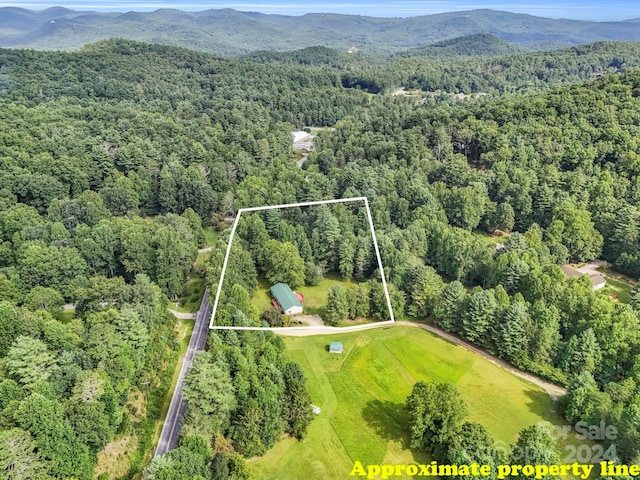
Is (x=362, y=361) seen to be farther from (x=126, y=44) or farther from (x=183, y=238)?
(x=126, y=44)

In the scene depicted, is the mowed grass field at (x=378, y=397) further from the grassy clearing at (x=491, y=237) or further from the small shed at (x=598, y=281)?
the grassy clearing at (x=491, y=237)

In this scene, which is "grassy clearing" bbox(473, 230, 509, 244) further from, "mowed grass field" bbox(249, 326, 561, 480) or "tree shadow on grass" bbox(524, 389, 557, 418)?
"tree shadow on grass" bbox(524, 389, 557, 418)

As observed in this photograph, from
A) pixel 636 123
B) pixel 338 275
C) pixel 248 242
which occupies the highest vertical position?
pixel 636 123

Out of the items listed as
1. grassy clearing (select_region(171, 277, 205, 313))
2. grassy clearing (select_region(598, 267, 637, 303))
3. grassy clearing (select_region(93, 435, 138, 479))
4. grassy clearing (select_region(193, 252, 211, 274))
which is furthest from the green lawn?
grassy clearing (select_region(598, 267, 637, 303))

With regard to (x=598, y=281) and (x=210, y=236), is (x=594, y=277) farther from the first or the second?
(x=210, y=236)

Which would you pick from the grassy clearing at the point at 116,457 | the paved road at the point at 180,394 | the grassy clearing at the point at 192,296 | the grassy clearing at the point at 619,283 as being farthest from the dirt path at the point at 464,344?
the grassy clearing at the point at 619,283

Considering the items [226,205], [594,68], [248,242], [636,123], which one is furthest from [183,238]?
[594,68]

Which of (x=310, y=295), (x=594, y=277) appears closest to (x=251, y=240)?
(x=310, y=295)
